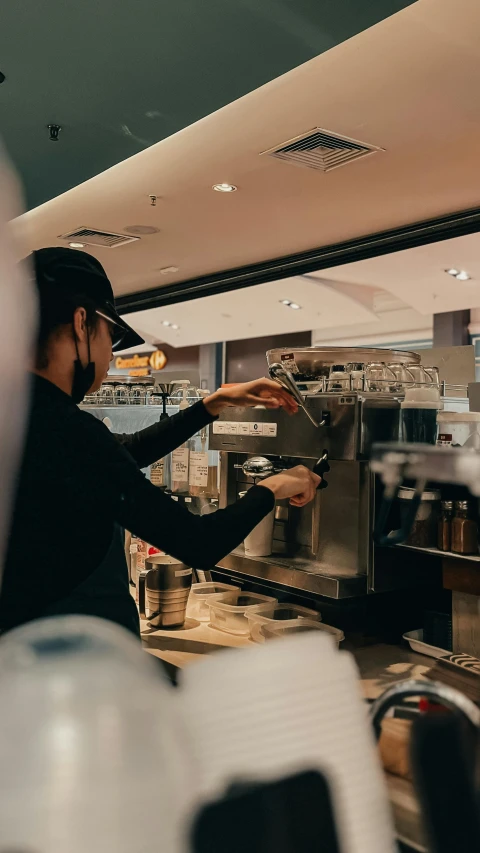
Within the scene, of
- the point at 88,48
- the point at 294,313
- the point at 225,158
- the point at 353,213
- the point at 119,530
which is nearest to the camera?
the point at 119,530

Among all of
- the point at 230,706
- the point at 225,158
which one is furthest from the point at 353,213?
the point at 230,706

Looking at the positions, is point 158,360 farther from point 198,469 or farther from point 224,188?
point 198,469

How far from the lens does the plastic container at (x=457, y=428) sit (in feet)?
4.93

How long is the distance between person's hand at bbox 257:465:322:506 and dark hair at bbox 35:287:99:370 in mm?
456

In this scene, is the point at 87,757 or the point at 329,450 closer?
the point at 87,757

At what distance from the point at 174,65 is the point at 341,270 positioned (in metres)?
4.80

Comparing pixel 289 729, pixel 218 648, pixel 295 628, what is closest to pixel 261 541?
pixel 295 628

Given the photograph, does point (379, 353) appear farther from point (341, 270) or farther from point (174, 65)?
point (341, 270)

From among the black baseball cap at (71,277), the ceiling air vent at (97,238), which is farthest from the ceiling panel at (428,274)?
the black baseball cap at (71,277)

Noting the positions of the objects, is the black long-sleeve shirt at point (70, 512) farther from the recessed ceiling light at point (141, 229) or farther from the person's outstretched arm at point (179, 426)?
the recessed ceiling light at point (141, 229)

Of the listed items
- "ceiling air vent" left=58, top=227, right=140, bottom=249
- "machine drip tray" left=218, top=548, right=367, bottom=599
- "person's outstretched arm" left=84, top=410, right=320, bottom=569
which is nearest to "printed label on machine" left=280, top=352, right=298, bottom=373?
"machine drip tray" left=218, top=548, right=367, bottom=599

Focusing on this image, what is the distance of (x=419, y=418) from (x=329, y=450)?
0.70 feet

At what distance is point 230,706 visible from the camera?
0.70 metres

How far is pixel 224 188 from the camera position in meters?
4.73
